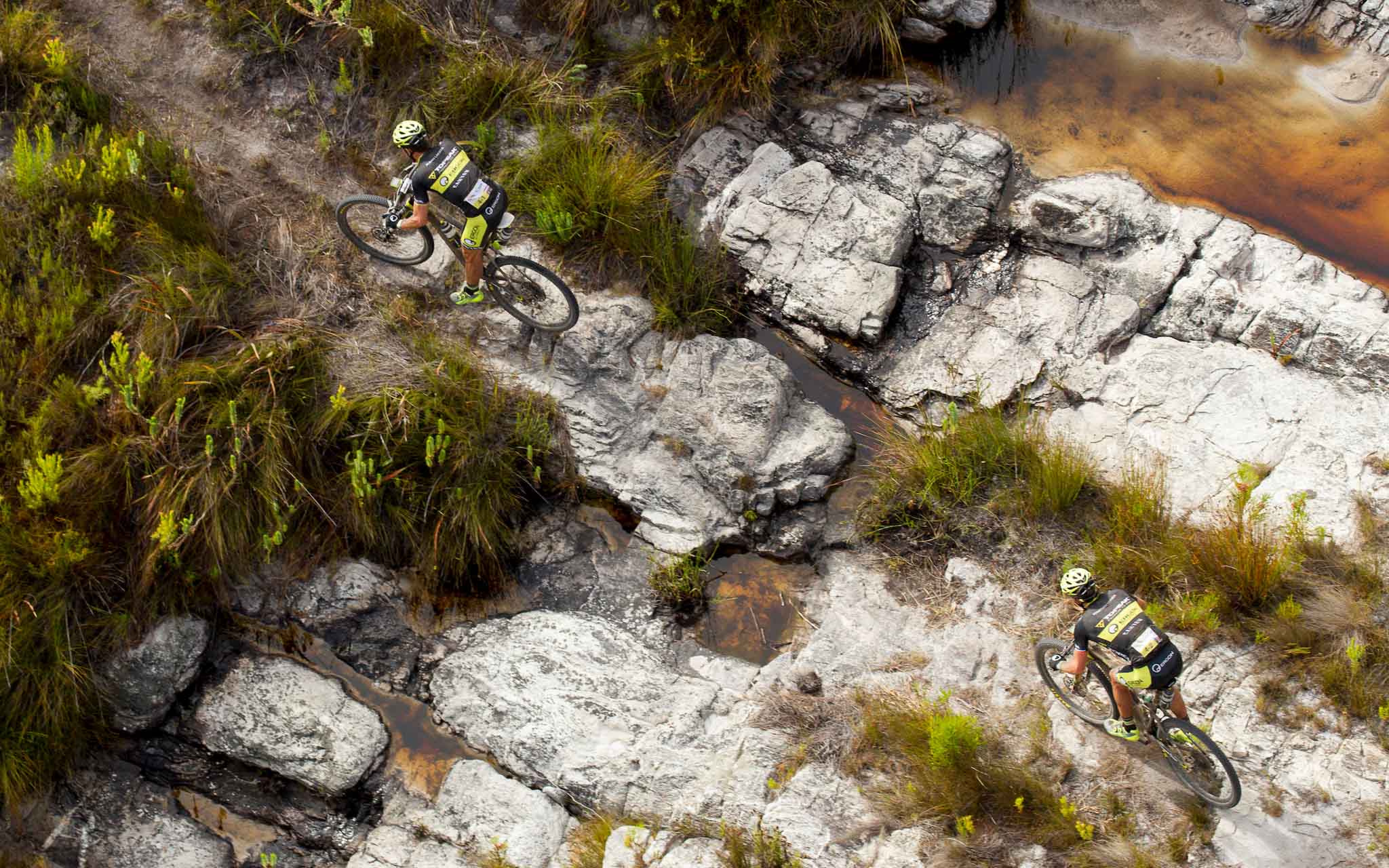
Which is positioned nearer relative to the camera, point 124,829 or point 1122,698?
point 1122,698

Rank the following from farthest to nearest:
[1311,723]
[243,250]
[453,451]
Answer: [243,250] → [453,451] → [1311,723]

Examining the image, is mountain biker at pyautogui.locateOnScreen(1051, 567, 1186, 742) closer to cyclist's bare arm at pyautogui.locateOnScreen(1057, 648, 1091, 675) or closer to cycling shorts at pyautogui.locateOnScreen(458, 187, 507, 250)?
cyclist's bare arm at pyautogui.locateOnScreen(1057, 648, 1091, 675)

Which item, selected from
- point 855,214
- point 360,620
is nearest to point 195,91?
point 360,620

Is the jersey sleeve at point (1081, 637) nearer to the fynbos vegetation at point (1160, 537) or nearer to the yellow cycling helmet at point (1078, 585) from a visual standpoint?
the yellow cycling helmet at point (1078, 585)

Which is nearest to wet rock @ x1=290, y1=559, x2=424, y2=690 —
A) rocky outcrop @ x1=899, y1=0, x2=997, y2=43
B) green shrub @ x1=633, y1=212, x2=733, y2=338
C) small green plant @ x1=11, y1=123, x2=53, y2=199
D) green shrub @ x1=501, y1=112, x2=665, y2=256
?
green shrub @ x1=633, y1=212, x2=733, y2=338

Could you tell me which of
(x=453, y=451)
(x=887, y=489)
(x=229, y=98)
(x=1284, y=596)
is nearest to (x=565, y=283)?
(x=453, y=451)

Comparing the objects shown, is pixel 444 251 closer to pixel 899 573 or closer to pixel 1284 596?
pixel 899 573

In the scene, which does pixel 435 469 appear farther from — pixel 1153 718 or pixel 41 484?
pixel 1153 718
